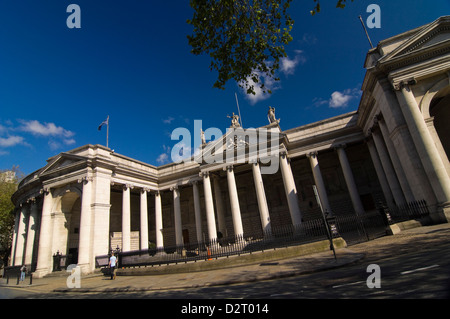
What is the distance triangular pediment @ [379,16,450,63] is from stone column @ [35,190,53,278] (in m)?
29.6

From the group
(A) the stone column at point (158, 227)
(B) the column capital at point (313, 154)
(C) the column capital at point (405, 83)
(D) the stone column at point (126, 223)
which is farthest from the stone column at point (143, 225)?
(C) the column capital at point (405, 83)

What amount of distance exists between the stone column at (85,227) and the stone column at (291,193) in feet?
54.9

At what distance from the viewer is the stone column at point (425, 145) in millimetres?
12148

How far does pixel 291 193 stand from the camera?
1956 centimetres

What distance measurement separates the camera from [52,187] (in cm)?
2167

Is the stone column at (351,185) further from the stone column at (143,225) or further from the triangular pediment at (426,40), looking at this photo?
the stone column at (143,225)

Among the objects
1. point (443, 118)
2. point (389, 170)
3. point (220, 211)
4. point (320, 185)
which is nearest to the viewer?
point (443, 118)

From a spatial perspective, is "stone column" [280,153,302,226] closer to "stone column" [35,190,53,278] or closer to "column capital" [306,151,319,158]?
"column capital" [306,151,319,158]

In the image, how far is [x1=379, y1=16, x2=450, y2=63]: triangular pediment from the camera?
13.4m

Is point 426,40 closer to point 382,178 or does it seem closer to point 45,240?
point 382,178

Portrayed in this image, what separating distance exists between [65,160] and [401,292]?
2570 centimetres

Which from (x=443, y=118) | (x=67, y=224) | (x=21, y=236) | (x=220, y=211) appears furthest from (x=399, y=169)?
(x=21, y=236)

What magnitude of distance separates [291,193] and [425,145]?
9.57 meters
